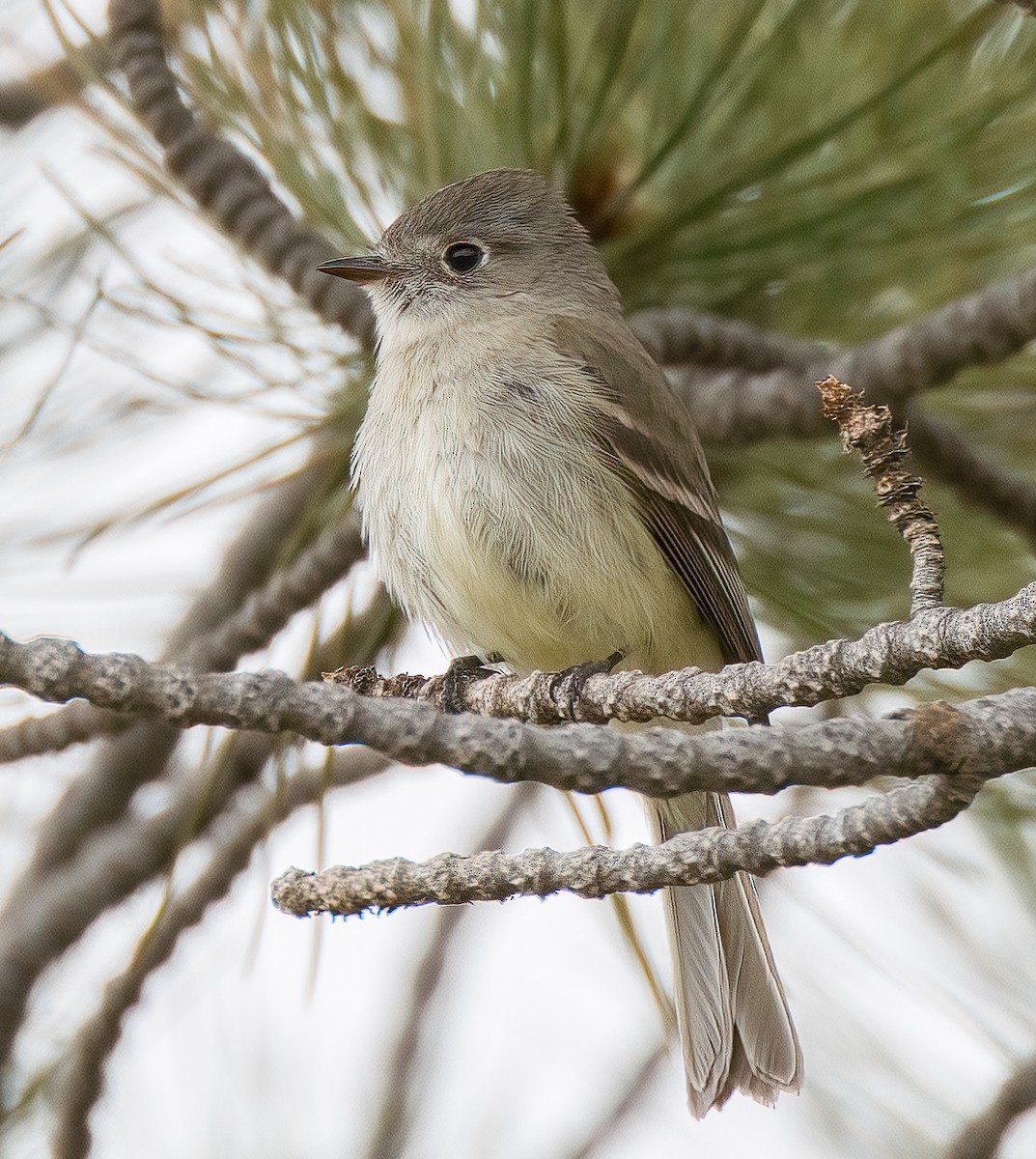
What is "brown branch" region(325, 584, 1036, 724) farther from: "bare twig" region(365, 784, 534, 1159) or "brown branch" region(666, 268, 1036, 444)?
"bare twig" region(365, 784, 534, 1159)

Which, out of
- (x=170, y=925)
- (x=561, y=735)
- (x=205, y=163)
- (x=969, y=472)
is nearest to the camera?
(x=561, y=735)

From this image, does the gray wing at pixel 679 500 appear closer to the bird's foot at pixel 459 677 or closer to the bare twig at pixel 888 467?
the bird's foot at pixel 459 677

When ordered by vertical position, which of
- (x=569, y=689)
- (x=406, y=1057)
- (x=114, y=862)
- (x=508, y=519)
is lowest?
(x=406, y=1057)

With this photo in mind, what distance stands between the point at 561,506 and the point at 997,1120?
1.27 metres

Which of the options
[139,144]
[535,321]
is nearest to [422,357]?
[535,321]

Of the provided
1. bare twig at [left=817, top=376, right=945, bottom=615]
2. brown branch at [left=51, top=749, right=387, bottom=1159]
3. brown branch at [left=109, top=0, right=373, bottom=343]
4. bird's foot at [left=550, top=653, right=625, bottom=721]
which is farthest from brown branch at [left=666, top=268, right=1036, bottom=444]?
brown branch at [left=51, top=749, right=387, bottom=1159]

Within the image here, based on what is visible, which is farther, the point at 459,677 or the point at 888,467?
the point at 459,677

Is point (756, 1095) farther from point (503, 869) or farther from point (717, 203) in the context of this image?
point (717, 203)

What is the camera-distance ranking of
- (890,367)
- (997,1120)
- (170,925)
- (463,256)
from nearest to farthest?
(997,1120) → (890,367) → (170,925) → (463,256)

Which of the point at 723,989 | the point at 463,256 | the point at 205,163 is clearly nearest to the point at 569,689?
the point at 723,989

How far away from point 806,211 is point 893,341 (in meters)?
0.37

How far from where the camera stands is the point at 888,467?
1727 millimetres

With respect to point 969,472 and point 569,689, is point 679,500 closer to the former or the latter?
point 969,472

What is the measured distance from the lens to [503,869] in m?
1.55
